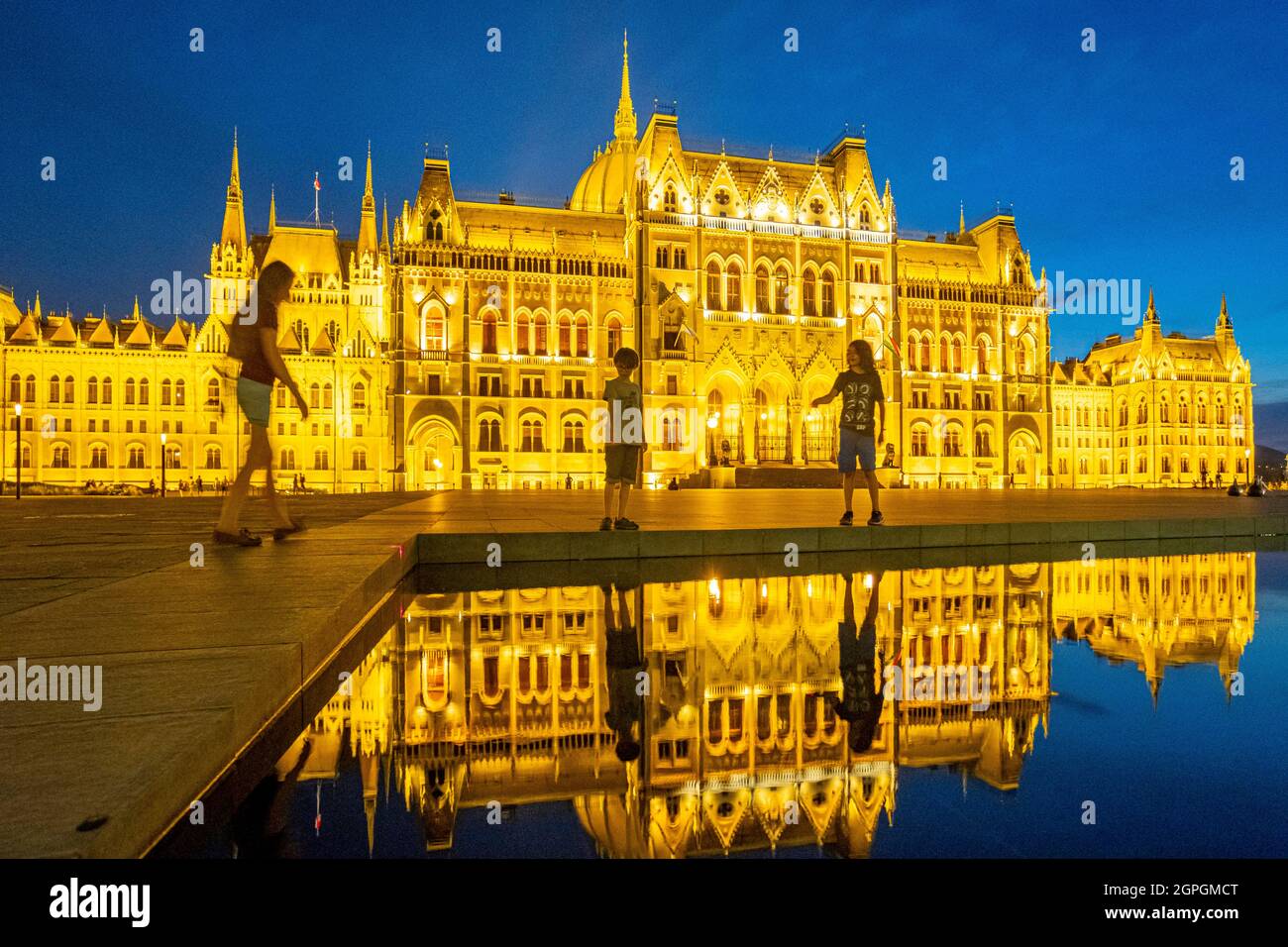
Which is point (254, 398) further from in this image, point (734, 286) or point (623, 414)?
point (734, 286)

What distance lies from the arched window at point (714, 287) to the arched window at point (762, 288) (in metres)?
2.60

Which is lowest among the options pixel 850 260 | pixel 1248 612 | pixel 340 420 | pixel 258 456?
pixel 1248 612

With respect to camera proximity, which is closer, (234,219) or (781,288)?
(781,288)

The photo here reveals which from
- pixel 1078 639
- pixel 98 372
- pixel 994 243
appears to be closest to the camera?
pixel 1078 639

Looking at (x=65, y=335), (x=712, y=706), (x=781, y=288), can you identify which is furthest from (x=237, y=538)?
(x=65, y=335)

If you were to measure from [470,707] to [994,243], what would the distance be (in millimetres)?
67398

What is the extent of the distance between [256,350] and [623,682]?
494 centimetres

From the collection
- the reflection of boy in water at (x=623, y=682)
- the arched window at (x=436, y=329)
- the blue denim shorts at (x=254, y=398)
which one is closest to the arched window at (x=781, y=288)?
the arched window at (x=436, y=329)

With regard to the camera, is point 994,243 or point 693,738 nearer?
point 693,738

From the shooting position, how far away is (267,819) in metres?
1.93

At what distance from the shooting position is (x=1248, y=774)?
2143 millimetres
